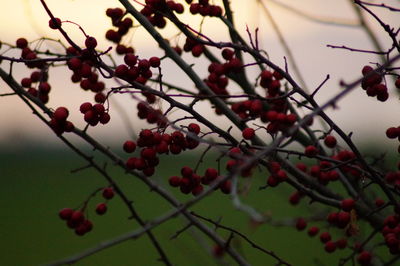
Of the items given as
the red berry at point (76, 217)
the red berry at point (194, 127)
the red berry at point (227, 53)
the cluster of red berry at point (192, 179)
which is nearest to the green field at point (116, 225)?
the cluster of red berry at point (192, 179)

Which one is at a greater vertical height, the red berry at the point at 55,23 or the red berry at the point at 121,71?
the red berry at the point at 55,23

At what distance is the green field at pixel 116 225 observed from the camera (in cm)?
932

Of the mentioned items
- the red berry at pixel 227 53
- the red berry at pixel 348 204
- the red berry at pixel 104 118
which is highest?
the red berry at pixel 227 53

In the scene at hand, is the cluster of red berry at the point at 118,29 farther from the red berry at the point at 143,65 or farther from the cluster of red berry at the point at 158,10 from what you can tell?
the red berry at the point at 143,65

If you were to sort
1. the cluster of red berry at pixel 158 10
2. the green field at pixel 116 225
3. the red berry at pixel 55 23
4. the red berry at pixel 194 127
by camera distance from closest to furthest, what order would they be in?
the red berry at pixel 55 23
the red berry at pixel 194 127
the cluster of red berry at pixel 158 10
the green field at pixel 116 225

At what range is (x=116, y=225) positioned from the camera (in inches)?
520

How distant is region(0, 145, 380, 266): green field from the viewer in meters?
9.32

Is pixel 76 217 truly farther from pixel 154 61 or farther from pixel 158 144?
pixel 154 61

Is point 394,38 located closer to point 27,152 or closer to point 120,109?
point 120,109

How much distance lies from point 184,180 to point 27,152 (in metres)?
31.8

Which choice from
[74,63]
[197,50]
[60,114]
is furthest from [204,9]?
[60,114]

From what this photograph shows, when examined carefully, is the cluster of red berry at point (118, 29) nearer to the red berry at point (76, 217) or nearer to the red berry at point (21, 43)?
the red berry at point (21, 43)

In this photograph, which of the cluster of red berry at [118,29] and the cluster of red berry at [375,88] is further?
the cluster of red berry at [118,29]

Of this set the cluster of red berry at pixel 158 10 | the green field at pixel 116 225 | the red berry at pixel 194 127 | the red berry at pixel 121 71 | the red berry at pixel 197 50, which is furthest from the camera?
the green field at pixel 116 225
